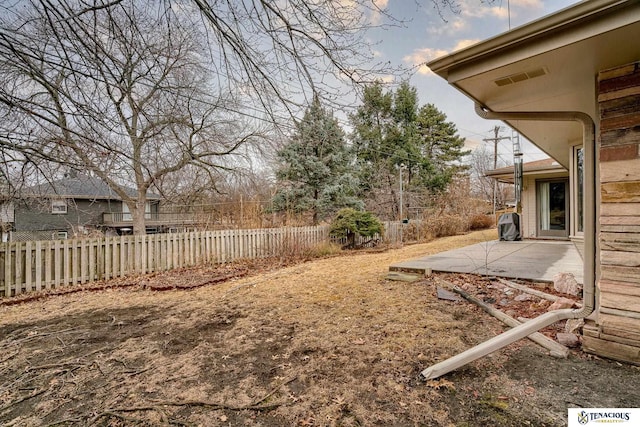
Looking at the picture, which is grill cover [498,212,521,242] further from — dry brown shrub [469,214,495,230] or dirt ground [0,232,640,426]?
dry brown shrub [469,214,495,230]

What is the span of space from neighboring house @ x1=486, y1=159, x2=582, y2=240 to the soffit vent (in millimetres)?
8253

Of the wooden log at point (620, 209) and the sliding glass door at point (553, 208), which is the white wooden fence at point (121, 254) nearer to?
the wooden log at point (620, 209)

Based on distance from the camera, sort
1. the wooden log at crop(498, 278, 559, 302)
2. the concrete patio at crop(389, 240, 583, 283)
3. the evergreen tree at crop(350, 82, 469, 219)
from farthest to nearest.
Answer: the evergreen tree at crop(350, 82, 469, 219) < the concrete patio at crop(389, 240, 583, 283) < the wooden log at crop(498, 278, 559, 302)

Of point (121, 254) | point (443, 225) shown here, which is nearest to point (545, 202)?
point (443, 225)

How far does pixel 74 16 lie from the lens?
2279mm

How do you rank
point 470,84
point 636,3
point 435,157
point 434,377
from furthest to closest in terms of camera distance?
1. point 435,157
2. point 470,84
3. point 434,377
4. point 636,3

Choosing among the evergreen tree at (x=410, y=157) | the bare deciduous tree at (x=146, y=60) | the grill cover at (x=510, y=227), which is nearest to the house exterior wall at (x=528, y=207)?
the grill cover at (x=510, y=227)

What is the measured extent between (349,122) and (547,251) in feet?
22.2

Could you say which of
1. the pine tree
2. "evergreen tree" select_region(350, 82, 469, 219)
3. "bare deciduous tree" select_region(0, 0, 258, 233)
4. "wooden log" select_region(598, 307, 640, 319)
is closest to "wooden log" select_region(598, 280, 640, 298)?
"wooden log" select_region(598, 307, 640, 319)

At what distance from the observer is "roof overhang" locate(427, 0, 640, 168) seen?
1963 millimetres

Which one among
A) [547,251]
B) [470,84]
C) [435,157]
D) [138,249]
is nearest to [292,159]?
[138,249]

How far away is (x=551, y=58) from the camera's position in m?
2.40

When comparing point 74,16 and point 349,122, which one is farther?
point 349,122

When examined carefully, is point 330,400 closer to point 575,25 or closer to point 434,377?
point 434,377
